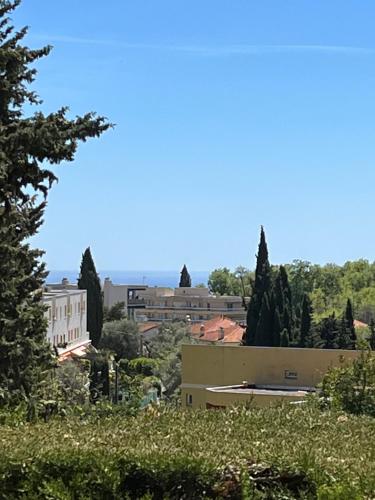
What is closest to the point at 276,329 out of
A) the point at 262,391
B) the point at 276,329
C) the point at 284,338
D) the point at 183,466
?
the point at 276,329

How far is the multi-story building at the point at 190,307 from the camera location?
10888 centimetres

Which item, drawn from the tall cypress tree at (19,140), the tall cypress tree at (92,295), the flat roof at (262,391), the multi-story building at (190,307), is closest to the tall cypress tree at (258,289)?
the tall cypress tree at (92,295)

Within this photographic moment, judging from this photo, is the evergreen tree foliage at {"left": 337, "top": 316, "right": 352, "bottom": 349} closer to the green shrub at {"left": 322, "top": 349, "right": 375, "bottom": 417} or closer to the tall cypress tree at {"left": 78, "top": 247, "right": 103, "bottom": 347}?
the tall cypress tree at {"left": 78, "top": 247, "right": 103, "bottom": 347}

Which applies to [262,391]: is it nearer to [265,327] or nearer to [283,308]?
[265,327]

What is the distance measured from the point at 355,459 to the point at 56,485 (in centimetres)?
137

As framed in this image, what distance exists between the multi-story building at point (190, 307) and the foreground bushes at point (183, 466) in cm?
10198

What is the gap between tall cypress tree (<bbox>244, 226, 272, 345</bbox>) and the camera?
169 feet

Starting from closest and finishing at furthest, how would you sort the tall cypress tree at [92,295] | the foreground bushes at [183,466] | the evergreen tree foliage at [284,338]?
the foreground bushes at [183,466] → the evergreen tree foliage at [284,338] → the tall cypress tree at [92,295]

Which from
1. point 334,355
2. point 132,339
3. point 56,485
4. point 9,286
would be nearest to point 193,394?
point 334,355

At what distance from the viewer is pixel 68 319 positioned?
2421 inches

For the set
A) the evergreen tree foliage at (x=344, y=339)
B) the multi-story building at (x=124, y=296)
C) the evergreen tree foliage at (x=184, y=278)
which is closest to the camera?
the evergreen tree foliage at (x=344, y=339)

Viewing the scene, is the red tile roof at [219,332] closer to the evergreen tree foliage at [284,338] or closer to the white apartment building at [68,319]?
the white apartment building at [68,319]

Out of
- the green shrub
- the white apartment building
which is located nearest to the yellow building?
the green shrub

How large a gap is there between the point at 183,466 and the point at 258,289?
170 feet
